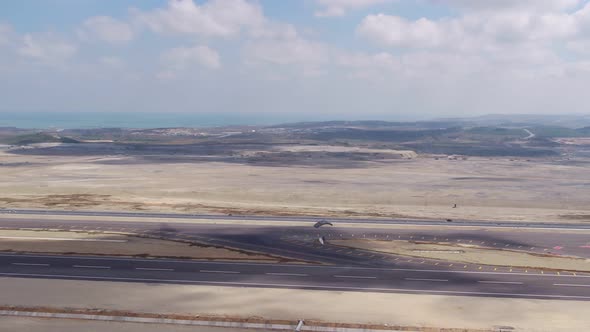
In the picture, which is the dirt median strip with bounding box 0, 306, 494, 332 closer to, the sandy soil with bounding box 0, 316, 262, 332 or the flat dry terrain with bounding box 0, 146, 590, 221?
the sandy soil with bounding box 0, 316, 262, 332

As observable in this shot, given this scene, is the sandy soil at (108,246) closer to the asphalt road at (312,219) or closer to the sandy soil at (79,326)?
the asphalt road at (312,219)

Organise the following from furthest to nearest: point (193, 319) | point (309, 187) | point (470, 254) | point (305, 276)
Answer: point (309, 187) → point (470, 254) → point (305, 276) → point (193, 319)

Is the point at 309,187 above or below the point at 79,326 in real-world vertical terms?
above

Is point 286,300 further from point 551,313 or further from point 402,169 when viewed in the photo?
point 402,169

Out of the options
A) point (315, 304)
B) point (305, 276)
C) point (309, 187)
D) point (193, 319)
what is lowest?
point (193, 319)

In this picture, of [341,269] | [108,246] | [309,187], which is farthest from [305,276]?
[309,187]

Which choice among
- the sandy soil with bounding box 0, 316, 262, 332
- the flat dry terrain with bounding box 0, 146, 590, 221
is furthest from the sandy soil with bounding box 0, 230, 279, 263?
the flat dry terrain with bounding box 0, 146, 590, 221

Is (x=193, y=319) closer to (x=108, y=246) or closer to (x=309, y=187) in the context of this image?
(x=108, y=246)
